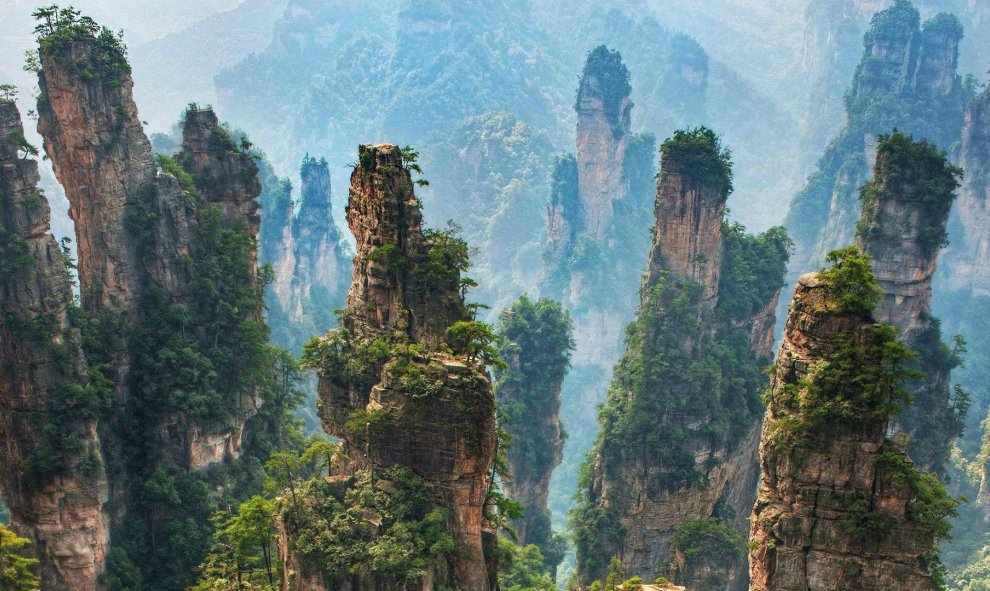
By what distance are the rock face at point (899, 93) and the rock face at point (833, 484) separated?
73.9m

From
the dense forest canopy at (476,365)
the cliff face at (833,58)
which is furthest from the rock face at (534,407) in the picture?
the cliff face at (833,58)

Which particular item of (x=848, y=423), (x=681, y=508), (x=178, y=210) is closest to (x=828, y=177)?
(x=681, y=508)

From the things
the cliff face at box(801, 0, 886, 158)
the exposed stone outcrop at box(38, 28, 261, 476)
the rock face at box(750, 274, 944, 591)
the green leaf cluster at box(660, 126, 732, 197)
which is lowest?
the rock face at box(750, 274, 944, 591)

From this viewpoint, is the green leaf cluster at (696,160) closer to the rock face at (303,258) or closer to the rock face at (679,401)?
the rock face at (679,401)

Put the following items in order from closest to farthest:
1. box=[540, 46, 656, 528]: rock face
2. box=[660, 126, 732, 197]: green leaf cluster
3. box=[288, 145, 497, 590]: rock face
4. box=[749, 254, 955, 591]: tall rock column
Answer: box=[749, 254, 955, 591]: tall rock column < box=[288, 145, 497, 590]: rock face < box=[660, 126, 732, 197]: green leaf cluster < box=[540, 46, 656, 528]: rock face

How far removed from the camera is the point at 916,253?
48.2m

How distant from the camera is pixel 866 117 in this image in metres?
94.8

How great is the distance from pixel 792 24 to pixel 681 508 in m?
161

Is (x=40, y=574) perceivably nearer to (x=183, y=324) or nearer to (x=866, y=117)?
(x=183, y=324)

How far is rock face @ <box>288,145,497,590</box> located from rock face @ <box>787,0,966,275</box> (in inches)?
2866

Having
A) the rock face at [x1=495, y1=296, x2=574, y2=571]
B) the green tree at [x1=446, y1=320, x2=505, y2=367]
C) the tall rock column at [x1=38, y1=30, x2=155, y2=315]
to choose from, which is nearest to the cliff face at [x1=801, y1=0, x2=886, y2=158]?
the rock face at [x1=495, y1=296, x2=574, y2=571]

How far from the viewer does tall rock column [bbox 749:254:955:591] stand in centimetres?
2295

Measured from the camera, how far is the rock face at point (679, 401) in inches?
1854

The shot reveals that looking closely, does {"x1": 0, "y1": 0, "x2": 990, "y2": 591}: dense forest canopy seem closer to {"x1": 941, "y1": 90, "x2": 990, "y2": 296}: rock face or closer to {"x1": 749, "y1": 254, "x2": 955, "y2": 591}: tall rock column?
{"x1": 749, "y1": 254, "x2": 955, "y2": 591}: tall rock column
